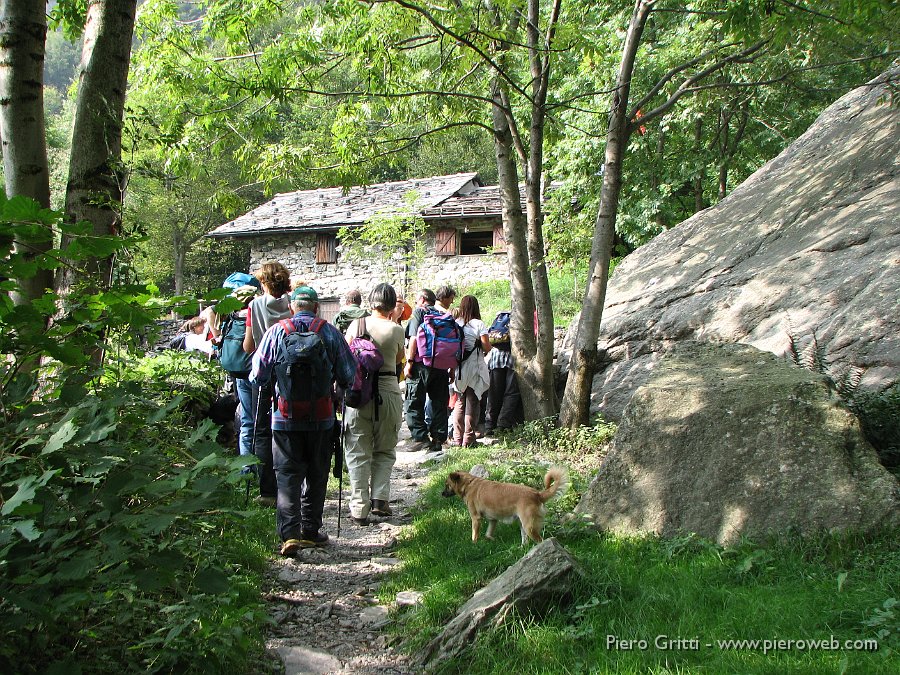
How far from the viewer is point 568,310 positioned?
19281 millimetres

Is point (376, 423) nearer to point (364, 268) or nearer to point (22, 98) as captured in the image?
point (22, 98)

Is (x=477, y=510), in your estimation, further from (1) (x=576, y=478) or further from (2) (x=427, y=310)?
(2) (x=427, y=310)

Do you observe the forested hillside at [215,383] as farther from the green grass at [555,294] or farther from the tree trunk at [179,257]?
the tree trunk at [179,257]

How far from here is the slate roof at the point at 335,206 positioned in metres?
26.3

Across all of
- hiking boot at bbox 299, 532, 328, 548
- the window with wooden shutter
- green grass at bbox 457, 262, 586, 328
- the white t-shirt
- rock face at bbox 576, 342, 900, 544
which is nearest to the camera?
rock face at bbox 576, 342, 900, 544

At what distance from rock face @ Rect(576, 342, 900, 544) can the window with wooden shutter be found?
74.7ft

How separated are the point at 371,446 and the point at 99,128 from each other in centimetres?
357

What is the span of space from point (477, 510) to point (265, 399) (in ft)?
6.91

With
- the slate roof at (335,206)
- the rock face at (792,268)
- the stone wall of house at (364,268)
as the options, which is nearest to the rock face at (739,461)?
the rock face at (792,268)

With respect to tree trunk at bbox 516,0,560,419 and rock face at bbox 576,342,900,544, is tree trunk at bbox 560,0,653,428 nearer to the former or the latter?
tree trunk at bbox 516,0,560,419

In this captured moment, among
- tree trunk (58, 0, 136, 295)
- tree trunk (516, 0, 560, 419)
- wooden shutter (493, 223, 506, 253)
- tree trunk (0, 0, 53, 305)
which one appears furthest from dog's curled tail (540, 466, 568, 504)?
wooden shutter (493, 223, 506, 253)

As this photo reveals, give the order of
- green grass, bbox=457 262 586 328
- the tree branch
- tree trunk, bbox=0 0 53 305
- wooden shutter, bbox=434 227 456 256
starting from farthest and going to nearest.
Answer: wooden shutter, bbox=434 227 456 256 → green grass, bbox=457 262 586 328 → the tree branch → tree trunk, bbox=0 0 53 305

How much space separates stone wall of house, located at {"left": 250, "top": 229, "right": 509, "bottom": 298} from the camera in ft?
82.0

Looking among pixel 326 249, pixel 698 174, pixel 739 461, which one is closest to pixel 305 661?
pixel 739 461
